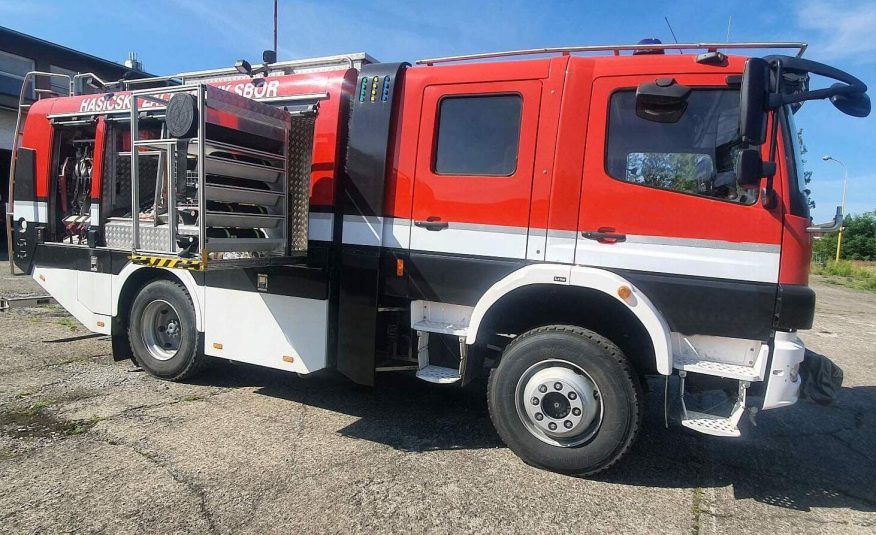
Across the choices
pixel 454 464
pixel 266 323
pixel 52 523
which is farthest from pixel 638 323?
pixel 52 523

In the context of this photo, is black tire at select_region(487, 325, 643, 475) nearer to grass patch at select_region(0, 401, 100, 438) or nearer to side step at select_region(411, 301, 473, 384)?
side step at select_region(411, 301, 473, 384)

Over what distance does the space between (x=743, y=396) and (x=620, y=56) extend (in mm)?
2474

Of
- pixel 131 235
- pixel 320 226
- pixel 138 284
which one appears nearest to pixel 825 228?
pixel 320 226

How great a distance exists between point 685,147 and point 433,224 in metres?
1.84

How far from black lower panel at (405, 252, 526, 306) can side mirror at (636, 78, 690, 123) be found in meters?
1.33

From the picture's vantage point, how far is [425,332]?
14.4 feet

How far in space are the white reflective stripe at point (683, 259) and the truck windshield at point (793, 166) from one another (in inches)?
13.5

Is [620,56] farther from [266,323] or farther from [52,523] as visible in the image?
[52,523]

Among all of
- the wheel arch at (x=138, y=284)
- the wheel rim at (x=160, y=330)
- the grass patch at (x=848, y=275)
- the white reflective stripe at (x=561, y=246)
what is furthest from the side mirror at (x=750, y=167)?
the grass patch at (x=848, y=275)

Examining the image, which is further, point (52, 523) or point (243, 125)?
point (243, 125)

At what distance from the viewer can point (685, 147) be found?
3697 millimetres

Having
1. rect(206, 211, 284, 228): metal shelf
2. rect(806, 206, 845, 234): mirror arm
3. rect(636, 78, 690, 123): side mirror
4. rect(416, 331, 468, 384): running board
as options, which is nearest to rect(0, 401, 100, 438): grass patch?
rect(206, 211, 284, 228): metal shelf

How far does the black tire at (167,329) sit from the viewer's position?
5.50 meters

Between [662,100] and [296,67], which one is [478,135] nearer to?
[662,100]
